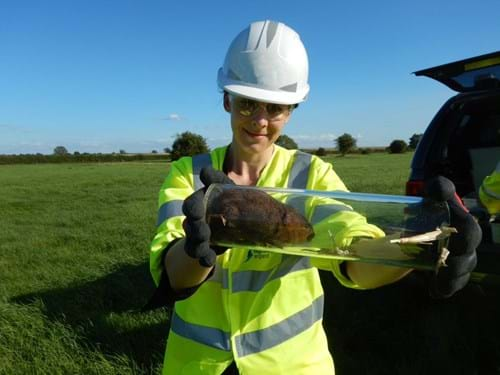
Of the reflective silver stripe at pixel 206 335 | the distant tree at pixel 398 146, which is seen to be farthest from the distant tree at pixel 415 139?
the distant tree at pixel 398 146

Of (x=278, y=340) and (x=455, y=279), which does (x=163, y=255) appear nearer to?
(x=278, y=340)

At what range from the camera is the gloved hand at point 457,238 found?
56.3 inches

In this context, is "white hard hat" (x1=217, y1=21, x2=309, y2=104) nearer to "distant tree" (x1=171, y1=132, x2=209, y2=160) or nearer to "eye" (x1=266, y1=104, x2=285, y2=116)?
"eye" (x1=266, y1=104, x2=285, y2=116)

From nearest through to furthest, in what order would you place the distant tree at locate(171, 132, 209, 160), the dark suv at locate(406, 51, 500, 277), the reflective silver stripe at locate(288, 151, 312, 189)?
1. the reflective silver stripe at locate(288, 151, 312, 189)
2. the dark suv at locate(406, 51, 500, 277)
3. the distant tree at locate(171, 132, 209, 160)

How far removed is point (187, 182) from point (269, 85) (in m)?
0.52

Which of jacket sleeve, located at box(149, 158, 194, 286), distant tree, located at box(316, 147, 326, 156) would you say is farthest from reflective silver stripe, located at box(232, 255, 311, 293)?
distant tree, located at box(316, 147, 326, 156)

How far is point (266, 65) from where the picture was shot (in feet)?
6.34

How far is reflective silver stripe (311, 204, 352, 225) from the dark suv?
336 centimetres

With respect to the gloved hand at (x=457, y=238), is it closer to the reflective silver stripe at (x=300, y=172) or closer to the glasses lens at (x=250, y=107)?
the reflective silver stripe at (x=300, y=172)

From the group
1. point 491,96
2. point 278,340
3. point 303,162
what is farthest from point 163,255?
point 491,96

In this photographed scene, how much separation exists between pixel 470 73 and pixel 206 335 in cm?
402

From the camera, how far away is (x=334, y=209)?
1.65m

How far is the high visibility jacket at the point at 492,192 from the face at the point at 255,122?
6.38 feet

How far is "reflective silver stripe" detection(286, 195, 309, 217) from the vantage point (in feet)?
5.24
